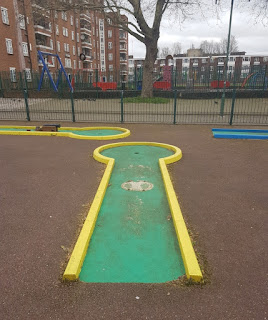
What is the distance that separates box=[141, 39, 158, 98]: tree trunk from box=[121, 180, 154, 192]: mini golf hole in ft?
59.8

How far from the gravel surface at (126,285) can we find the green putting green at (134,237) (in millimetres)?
203

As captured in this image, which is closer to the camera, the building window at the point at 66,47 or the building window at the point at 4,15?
the building window at the point at 4,15

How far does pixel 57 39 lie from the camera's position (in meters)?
47.7

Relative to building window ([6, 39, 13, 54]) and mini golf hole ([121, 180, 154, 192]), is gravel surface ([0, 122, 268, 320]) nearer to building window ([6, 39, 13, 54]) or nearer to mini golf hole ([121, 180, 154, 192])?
mini golf hole ([121, 180, 154, 192])


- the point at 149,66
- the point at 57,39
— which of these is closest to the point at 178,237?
the point at 149,66

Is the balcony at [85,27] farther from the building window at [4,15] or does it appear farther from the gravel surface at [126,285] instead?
the gravel surface at [126,285]

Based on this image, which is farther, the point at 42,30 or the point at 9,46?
the point at 42,30

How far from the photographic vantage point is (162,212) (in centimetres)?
409

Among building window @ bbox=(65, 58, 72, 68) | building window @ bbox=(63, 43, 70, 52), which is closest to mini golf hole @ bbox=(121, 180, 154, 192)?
building window @ bbox=(65, 58, 72, 68)

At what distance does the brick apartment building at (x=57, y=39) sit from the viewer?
30.9 m

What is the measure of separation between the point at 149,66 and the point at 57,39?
3334 centimetres

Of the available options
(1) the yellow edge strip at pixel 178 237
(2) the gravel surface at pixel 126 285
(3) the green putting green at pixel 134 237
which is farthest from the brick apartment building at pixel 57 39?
(1) the yellow edge strip at pixel 178 237

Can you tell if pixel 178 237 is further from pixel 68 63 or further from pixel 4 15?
pixel 68 63

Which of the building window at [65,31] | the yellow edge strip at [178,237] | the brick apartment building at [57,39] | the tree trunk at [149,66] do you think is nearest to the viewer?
→ the yellow edge strip at [178,237]
